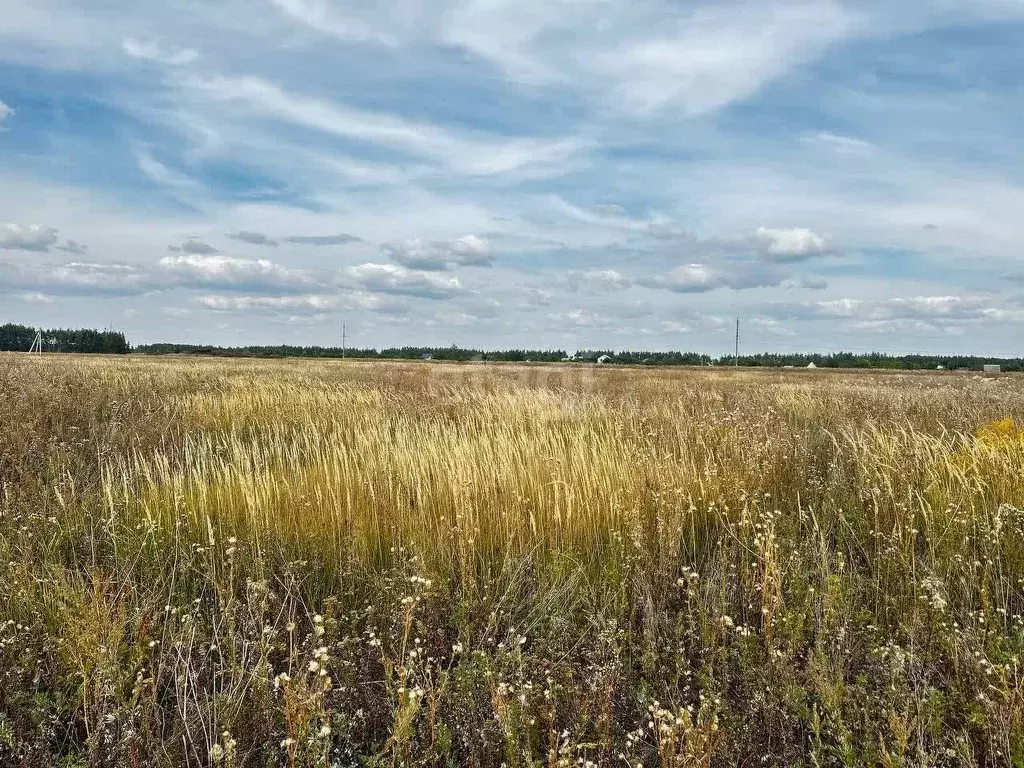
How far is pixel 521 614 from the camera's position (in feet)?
12.4

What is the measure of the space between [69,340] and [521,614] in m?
165

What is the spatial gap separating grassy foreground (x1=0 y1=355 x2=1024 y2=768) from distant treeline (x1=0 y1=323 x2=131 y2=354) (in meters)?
146

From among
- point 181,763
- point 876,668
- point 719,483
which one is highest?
point 719,483

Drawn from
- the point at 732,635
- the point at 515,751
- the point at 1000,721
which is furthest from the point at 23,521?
the point at 1000,721

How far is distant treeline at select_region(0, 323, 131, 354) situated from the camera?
13175cm

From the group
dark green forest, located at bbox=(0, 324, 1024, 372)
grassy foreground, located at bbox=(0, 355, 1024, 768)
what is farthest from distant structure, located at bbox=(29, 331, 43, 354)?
grassy foreground, located at bbox=(0, 355, 1024, 768)

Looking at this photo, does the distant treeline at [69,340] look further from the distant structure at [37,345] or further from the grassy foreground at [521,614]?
the grassy foreground at [521,614]

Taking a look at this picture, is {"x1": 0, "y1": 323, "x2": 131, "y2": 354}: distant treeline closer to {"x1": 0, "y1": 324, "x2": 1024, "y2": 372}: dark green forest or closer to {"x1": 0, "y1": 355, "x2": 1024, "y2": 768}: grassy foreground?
{"x1": 0, "y1": 324, "x2": 1024, "y2": 372}: dark green forest

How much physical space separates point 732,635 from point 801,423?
919cm

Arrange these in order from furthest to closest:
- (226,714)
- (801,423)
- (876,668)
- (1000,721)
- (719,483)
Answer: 1. (801,423)
2. (719,483)
3. (876,668)
4. (226,714)
5. (1000,721)

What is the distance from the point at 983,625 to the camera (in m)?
3.35

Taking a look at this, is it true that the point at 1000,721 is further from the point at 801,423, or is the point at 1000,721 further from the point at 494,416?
the point at 801,423

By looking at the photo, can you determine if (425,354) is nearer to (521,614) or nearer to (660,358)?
(660,358)

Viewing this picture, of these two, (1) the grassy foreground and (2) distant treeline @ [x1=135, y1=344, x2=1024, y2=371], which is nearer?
(1) the grassy foreground
